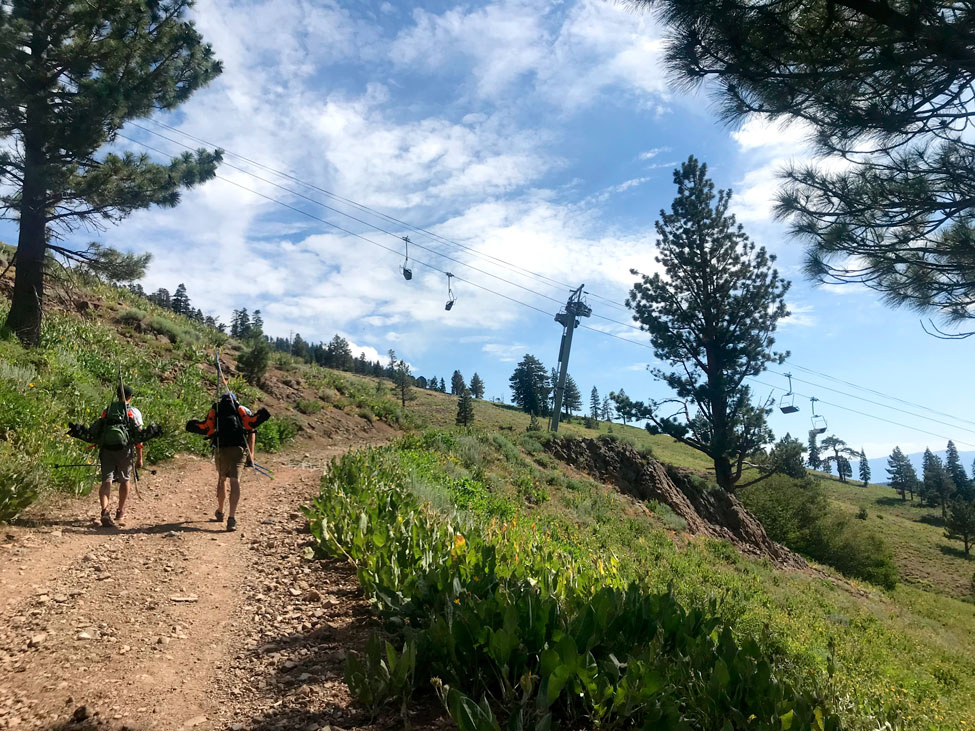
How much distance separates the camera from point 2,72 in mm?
9273

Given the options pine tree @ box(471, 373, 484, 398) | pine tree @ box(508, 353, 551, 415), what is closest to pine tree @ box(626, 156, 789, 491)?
pine tree @ box(508, 353, 551, 415)

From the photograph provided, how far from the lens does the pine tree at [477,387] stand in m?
109

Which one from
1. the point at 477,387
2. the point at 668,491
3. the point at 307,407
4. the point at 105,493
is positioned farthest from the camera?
the point at 477,387

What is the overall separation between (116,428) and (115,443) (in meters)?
0.18

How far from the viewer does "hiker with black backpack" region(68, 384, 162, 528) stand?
5963 mm

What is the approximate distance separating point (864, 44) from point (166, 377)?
49.5ft

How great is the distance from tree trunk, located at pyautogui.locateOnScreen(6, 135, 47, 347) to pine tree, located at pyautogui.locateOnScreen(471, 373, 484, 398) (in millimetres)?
97084

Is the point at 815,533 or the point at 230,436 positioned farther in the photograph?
the point at 815,533

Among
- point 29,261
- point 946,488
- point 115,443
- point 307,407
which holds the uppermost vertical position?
point 29,261

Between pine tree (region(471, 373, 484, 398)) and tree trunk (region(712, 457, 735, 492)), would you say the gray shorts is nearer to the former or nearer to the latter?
tree trunk (region(712, 457, 735, 492))

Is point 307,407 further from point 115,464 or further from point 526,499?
point 115,464

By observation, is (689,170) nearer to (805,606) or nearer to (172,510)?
(805,606)

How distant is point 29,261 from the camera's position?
10414 mm

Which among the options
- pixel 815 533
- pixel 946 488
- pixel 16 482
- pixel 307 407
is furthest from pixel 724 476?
pixel 946 488
